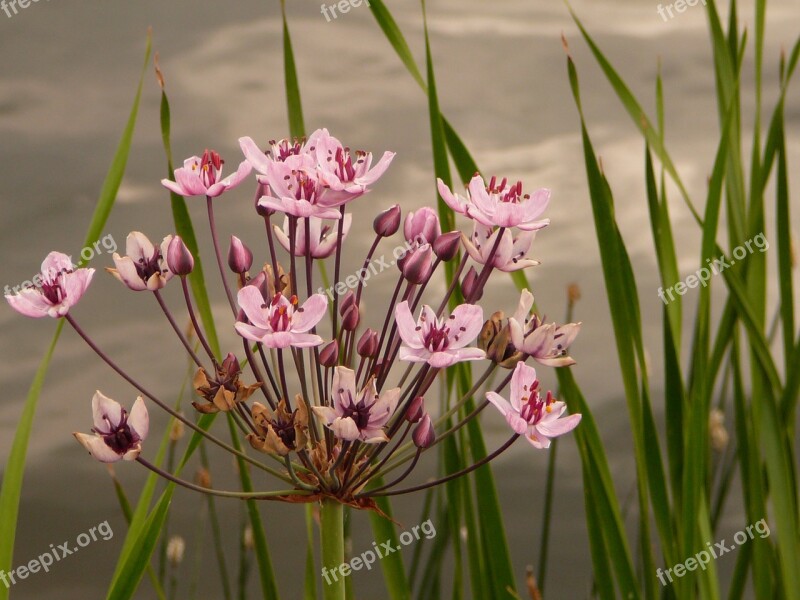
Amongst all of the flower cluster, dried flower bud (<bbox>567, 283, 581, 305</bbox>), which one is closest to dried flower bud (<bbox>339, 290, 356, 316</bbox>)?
the flower cluster

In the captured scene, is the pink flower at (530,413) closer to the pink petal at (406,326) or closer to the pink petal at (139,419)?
the pink petal at (406,326)

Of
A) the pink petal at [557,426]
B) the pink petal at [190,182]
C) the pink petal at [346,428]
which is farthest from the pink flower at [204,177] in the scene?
the pink petal at [557,426]

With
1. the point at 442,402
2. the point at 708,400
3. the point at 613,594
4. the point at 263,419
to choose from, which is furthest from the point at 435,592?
the point at 263,419

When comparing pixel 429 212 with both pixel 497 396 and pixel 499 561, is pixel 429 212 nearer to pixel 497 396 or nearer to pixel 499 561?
pixel 497 396

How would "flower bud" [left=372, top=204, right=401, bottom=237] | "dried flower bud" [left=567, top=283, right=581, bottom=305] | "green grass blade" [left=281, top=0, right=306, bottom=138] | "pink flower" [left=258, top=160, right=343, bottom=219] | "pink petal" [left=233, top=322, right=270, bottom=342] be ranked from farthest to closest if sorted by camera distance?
"dried flower bud" [left=567, top=283, right=581, bottom=305] → "green grass blade" [left=281, top=0, right=306, bottom=138] → "flower bud" [left=372, top=204, right=401, bottom=237] → "pink flower" [left=258, top=160, right=343, bottom=219] → "pink petal" [left=233, top=322, right=270, bottom=342]

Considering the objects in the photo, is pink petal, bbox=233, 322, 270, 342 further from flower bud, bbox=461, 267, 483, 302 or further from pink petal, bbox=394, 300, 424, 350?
flower bud, bbox=461, 267, 483, 302

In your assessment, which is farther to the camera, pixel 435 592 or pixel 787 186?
pixel 435 592
